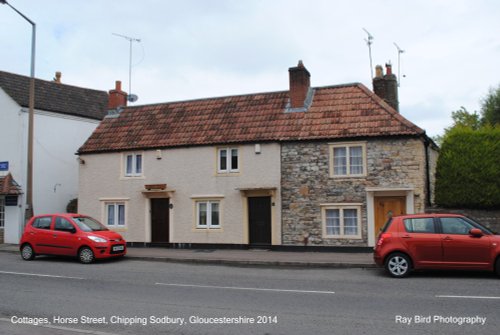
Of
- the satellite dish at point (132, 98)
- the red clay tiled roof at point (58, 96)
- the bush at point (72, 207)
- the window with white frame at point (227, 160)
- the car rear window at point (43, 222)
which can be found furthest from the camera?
the satellite dish at point (132, 98)

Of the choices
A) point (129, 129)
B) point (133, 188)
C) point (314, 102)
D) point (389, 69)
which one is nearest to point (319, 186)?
point (314, 102)

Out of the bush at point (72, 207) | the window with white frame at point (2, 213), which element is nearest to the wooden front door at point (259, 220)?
the bush at point (72, 207)

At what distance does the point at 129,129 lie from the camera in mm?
23016

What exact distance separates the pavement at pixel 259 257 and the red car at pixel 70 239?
1519 millimetres

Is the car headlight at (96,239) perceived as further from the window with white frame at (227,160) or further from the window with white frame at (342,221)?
the window with white frame at (342,221)

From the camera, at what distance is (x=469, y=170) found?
17.2m

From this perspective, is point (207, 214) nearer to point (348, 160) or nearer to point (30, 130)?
point (348, 160)

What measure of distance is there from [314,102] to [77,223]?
10874 mm

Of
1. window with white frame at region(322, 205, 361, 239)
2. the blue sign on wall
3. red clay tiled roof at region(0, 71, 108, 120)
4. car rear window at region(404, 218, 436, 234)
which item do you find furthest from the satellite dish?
car rear window at region(404, 218, 436, 234)

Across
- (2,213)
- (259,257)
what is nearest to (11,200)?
(2,213)

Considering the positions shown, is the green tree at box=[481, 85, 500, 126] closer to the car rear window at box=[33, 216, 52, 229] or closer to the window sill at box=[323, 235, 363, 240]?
the window sill at box=[323, 235, 363, 240]

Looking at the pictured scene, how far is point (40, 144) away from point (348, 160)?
1593cm

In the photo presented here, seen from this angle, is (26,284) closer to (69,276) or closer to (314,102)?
(69,276)

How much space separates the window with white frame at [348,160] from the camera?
59.7 feet
